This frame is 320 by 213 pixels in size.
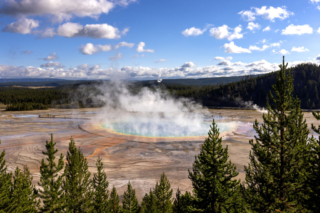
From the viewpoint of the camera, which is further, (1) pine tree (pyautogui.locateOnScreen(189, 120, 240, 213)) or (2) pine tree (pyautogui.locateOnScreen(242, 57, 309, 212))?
(1) pine tree (pyautogui.locateOnScreen(189, 120, 240, 213))

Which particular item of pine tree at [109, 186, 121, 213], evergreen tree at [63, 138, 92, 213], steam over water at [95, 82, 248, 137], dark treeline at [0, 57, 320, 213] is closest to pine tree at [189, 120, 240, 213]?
dark treeline at [0, 57, 320, 213]

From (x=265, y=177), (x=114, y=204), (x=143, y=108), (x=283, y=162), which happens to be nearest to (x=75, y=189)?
(x=114, y=204)

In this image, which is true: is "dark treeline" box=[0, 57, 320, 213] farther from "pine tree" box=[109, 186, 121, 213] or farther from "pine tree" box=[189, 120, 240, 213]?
"pine tree" box=[109, 186, 121, 213]

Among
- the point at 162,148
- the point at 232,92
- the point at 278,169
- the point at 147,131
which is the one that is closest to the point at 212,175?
the point at 278,169

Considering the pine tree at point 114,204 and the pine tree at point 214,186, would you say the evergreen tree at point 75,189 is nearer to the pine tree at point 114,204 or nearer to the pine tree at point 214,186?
the pine tree at point 114,204

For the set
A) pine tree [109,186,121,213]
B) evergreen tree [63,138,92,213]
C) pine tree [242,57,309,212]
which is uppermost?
pine tree [242,57,309,212]

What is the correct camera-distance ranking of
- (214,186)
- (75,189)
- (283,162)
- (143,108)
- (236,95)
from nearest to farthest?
1. (283,162)
2. (214,186)
3. (75,189)
4. (143,108)
5. (236,95)

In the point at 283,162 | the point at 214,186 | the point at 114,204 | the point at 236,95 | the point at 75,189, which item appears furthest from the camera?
the point at 236,95

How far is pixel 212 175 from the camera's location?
1190 cm

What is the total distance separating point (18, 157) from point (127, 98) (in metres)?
90.0

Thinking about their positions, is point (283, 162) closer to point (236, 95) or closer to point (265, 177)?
point (265, 177)

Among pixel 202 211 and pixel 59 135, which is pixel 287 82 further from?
pixel 59 135

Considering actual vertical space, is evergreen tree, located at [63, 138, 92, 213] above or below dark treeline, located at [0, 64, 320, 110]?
below

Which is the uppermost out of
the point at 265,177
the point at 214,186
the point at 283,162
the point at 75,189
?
the point at 283,162
